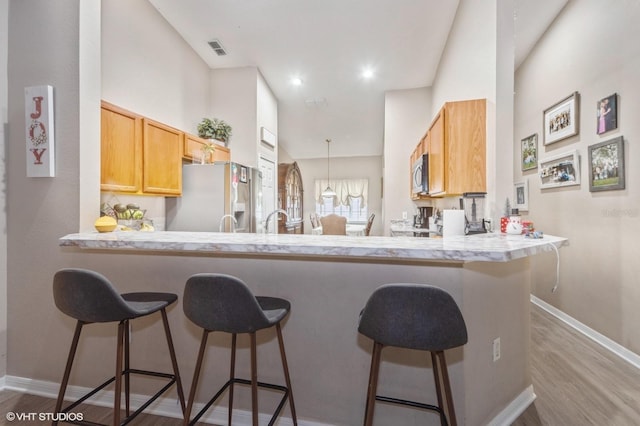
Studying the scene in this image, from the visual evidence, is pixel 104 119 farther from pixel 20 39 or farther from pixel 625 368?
pixel 625 368

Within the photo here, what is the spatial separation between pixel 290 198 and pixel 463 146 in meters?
5.43

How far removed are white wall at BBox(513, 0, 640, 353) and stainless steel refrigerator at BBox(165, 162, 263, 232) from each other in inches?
134

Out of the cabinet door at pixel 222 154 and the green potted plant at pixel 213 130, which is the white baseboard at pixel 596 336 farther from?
the green potted plant at pixel 213 130

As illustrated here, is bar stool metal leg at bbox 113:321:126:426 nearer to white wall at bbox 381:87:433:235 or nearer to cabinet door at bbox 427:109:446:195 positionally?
cabinet door at bbox 427:109:446:195

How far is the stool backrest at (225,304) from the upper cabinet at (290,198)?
15.2 ft

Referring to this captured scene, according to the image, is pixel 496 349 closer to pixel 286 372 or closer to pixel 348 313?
pixel 348 313

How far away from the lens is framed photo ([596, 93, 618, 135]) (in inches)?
92.8

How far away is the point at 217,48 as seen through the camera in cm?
377

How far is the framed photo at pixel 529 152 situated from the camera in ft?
11.8

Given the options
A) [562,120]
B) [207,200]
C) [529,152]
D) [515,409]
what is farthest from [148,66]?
[529,152]

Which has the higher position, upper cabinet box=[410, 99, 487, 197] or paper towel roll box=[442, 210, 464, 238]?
upper cabinet box=[410, 99, 487, 197]

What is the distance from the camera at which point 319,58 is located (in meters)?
4.06

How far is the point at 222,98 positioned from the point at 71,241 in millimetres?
3175

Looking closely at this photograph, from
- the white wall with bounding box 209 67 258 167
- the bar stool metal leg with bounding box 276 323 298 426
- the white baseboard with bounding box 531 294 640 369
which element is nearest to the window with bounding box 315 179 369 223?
the white wall with bounding box 209 67 258 167
